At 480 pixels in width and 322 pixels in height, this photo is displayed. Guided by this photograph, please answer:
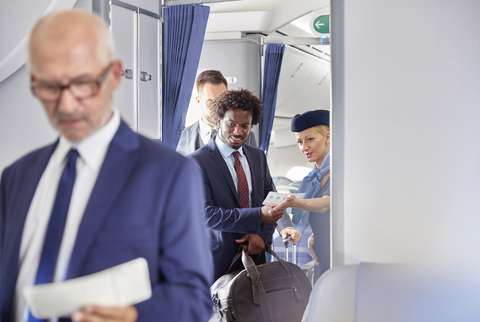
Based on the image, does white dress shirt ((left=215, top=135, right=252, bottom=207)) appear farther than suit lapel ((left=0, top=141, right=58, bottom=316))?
Yes

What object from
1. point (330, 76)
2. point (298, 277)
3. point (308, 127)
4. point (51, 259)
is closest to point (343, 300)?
point (298, 277)

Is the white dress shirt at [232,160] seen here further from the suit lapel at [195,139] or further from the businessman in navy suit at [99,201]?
the businessman in navy suit at [99,201]

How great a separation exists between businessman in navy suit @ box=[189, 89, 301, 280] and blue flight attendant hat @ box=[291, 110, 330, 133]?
0.27 m

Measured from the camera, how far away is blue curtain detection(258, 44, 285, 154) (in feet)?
8.68

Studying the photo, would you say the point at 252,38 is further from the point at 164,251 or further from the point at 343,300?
the point at 164,251

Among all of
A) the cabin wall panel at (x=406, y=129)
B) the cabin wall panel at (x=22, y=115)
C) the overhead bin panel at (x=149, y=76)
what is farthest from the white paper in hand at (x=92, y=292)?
the overhead bin panel at (x=149, y=76)

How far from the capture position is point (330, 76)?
7.31 ft

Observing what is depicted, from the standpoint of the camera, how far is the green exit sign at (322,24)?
2432 mm

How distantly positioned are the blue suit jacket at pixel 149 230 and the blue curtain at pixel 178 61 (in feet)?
5.90

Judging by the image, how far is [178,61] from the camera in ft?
9.23

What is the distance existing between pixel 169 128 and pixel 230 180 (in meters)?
0.71

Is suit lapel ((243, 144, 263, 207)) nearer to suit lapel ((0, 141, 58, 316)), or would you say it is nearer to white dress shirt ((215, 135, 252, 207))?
white dress shirt ((215, 135, 252, 207))

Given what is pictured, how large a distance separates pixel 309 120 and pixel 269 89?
0.35 metres

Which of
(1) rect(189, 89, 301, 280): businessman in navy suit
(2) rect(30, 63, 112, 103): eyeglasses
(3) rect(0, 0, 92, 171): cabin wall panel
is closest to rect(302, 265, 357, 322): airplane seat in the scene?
(1) rect(189, 89, 301, 280): businessman in navy suit
